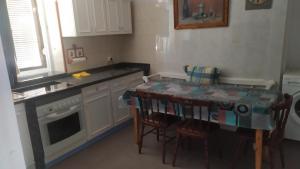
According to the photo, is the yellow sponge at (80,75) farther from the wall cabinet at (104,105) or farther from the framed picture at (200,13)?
the framed picture at (200,13)

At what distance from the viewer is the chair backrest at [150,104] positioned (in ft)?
7.77

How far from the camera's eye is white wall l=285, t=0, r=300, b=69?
3.06 meters

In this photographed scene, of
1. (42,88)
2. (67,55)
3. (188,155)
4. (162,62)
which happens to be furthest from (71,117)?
(162,62)

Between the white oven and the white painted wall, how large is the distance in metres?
1.97

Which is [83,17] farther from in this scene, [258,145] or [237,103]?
[258,145]

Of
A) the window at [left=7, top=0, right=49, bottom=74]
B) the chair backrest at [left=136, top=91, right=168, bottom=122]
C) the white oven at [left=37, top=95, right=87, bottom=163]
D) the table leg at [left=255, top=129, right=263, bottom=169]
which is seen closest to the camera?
the table leg at [left=255, top=129, right=263, bottom=169]

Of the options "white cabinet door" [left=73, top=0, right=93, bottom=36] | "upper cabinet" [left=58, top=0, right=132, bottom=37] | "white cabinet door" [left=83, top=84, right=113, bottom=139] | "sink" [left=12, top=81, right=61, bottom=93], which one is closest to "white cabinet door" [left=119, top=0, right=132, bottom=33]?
"upper cabinet" [left=58, top=0, right=132, bottom=37]

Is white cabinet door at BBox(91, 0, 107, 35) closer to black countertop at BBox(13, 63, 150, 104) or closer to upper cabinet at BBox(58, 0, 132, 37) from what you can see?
upper cabinet at BBox(58, 0, 132, 37)

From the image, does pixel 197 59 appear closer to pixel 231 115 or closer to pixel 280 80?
pixel 280 80

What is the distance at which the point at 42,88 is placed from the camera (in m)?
2.79

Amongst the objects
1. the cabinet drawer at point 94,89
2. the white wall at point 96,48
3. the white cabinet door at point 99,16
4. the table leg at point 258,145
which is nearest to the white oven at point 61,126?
the cabinet drawer at point 94,89

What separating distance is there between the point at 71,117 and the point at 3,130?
2.31 meters

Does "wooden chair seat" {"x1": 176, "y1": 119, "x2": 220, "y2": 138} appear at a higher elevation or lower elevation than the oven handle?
lower

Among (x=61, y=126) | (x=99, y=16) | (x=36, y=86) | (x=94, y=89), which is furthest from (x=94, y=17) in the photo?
(x=61, y=126)
